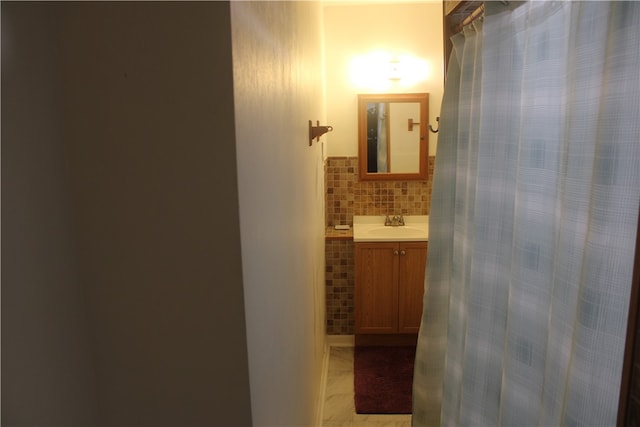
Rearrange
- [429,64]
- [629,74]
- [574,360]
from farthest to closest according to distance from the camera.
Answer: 1. [429,64]
2. [574,360]
3. [629,74]

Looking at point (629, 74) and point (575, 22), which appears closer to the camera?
point (629, 74)

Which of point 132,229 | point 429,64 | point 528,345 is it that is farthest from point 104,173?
point 429,64

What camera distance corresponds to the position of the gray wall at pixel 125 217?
0.56 meters

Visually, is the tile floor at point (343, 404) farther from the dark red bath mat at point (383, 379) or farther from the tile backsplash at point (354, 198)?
the tile backsplash at point (354, 198)

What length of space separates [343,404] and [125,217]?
92.8 inches

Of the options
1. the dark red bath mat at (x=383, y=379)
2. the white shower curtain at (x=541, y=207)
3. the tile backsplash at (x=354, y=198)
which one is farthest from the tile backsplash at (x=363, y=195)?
the white shower curtain at (x=541, y=207)

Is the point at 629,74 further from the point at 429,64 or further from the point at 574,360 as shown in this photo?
the point at 429,64

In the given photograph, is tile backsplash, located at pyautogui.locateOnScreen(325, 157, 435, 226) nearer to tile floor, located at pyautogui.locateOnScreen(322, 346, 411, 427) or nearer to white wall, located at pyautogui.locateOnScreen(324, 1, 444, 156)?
white wall, located at pyautogui.locateOnScreen(324, 1, 444, 156)

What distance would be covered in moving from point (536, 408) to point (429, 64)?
2.72 meters

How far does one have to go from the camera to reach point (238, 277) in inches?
25.3

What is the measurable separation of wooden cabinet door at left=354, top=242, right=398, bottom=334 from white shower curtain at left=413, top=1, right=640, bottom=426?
1.39m

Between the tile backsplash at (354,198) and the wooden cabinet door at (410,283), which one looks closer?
the wooden cabinet door at (410,283)

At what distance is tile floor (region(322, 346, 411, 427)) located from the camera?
8.13 feet

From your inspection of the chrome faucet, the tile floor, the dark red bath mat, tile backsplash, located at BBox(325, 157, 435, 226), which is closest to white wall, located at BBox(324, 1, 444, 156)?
tile backsplash, located at BBox(325, 157, 435, 226)
